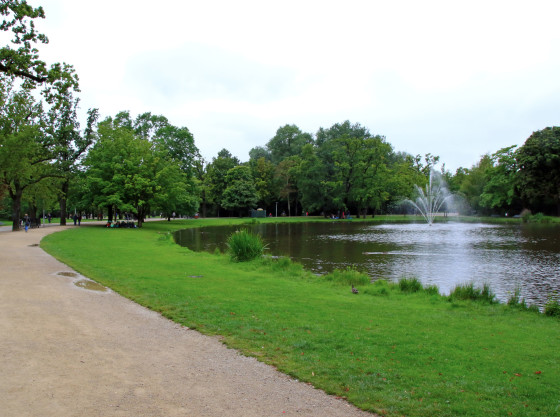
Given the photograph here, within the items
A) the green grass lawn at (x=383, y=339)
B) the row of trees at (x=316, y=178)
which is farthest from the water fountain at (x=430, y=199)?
the green grass lawn at (x=383, y=339)

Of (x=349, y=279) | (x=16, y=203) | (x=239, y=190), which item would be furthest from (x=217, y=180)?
(x=349, y=279)

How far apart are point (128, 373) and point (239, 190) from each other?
8013 cm

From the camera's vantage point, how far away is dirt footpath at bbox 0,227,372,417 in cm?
436

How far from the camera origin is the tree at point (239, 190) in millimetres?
85062

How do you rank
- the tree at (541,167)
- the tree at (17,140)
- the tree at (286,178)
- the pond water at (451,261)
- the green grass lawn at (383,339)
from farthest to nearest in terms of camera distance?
1. the tree at (286,178)
2. the tree at (541,167)
3. the tree at (17,140)
4. the pond water at (451,261)
5. the green grass lawn at (383,339)

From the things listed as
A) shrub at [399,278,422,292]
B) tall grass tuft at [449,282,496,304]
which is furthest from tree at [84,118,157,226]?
tall grass tuft at [449,282,496,304]

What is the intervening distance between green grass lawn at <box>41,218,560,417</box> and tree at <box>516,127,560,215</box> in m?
64.3

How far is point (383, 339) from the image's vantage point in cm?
692

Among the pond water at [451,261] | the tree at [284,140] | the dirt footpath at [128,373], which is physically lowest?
the pond water at [451,261]

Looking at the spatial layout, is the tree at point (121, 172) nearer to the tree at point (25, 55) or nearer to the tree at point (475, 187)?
the tree at point (25, 55)

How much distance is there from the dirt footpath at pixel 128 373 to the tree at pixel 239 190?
3010 inches

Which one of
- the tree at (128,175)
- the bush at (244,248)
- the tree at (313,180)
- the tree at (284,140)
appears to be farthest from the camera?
the tree at (284,140)

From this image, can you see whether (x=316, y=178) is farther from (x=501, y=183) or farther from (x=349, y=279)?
(x=349, y=279)

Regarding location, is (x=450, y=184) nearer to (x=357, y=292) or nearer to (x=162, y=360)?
(x=357, y=292)
